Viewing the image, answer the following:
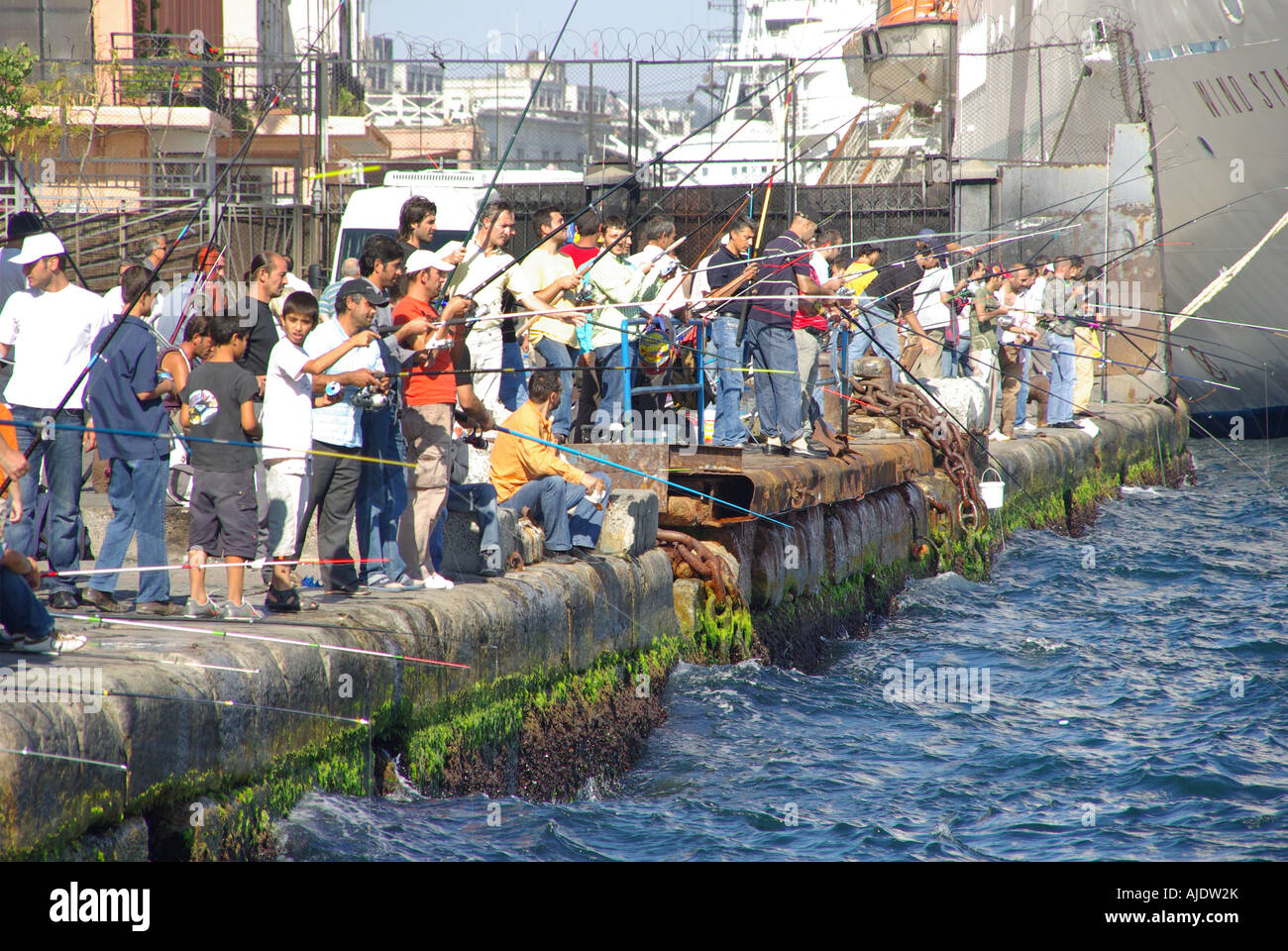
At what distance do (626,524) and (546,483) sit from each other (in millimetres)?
649

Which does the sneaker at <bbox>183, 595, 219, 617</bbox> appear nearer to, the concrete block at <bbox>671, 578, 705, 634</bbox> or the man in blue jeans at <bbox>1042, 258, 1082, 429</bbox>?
the concrete block at <bbox>671, 578, 705, 634</bbox>

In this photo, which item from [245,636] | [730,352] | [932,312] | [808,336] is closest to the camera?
[245,636]

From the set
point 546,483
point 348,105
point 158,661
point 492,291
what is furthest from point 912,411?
point 348,105

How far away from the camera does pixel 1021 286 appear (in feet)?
49.4

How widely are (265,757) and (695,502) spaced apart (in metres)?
4.48

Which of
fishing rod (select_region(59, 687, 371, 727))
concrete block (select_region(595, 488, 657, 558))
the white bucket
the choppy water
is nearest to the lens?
fishing rod (select_region(59, 687, 371, 727))

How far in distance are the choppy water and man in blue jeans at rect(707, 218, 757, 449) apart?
173 centimetres

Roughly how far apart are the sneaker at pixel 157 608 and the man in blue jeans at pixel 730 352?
4.59m

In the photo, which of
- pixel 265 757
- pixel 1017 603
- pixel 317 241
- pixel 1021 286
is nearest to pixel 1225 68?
pixel 1021 286

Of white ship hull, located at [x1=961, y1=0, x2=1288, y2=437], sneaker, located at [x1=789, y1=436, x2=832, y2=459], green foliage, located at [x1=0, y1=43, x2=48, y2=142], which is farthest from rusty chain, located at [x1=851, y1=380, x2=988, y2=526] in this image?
green foliage, located at [x1=0, y1=43, x2=48, y2=142]

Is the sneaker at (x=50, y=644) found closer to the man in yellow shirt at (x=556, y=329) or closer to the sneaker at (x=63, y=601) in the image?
the sneaker at (x=63, y=601)

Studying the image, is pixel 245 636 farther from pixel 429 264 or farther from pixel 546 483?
pixel 546 483

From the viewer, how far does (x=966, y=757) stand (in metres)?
8.81

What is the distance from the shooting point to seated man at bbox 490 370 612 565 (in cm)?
803
